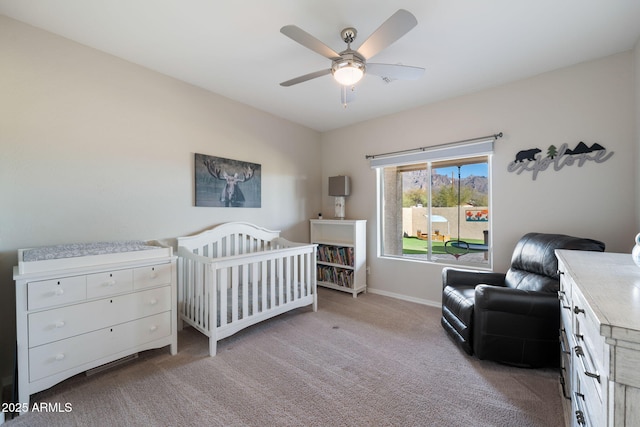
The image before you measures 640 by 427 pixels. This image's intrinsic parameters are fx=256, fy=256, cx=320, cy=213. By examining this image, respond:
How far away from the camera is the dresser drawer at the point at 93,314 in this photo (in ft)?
5.15

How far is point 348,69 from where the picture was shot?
1774mm

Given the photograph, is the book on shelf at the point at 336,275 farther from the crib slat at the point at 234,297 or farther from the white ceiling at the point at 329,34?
the white ceiling at the point at 329,34

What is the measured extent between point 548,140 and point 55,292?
13.8ft

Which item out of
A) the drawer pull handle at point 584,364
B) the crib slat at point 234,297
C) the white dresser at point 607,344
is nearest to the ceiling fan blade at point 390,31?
the white dresser at point 607,344

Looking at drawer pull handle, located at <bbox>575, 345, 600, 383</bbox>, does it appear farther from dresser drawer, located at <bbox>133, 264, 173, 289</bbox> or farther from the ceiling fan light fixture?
dresser drawer, located at <bbox>133, 264, 173, 289</bbox>

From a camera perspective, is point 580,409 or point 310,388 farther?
point 310,388

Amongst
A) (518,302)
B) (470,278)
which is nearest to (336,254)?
(470,278)

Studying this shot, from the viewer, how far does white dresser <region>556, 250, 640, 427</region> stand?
2.02ft

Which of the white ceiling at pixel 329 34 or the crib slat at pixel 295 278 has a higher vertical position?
the white ceiling at pixel 329 34

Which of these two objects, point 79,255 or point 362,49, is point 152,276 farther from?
point 362,49

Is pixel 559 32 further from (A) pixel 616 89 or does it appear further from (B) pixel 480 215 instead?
(B) pixel 480 215

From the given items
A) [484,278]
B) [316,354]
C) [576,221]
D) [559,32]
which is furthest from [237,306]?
[559,32]

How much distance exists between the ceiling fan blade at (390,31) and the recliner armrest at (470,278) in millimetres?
2179

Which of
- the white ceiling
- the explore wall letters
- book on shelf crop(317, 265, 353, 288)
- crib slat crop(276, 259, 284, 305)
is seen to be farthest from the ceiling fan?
book on shelf crop(317, 265, 353, 288)
